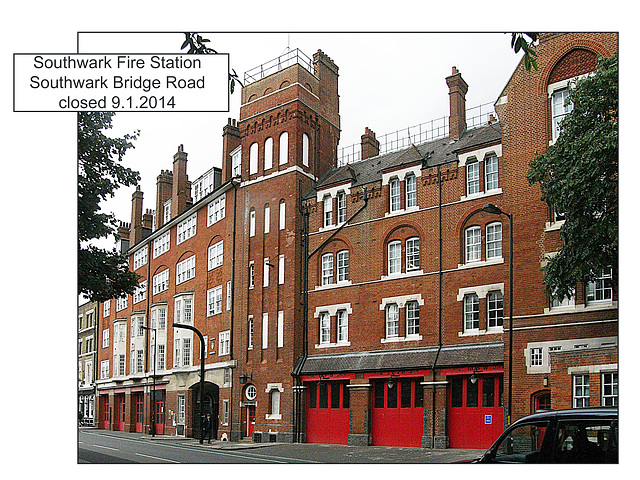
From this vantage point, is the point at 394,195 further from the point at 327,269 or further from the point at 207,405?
the point at 207,405

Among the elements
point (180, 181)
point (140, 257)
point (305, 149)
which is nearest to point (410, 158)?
point (305, 149)

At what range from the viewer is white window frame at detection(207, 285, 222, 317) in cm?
1695

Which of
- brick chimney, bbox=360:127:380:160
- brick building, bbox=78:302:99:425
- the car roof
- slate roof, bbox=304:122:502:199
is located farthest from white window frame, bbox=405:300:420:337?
the car roof

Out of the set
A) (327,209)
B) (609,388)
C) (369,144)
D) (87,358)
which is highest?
(369,144)

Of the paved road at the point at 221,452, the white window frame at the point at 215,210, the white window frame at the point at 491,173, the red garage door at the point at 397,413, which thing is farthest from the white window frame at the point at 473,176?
the paved road at the point at 221,452

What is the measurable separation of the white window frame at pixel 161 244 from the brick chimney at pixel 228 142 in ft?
6.68

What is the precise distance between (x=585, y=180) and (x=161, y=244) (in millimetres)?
8075

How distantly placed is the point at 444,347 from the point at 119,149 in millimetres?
8179

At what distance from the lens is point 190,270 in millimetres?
16578

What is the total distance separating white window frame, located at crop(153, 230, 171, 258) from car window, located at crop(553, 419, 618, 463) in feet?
29.2

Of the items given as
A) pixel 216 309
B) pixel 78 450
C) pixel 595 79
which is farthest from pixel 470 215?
pixel 78 450

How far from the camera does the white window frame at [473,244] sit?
17.1m

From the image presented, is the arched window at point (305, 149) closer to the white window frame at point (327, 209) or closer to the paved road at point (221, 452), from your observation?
the white window frame at point (327, 209)

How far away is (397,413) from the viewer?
17812mm
